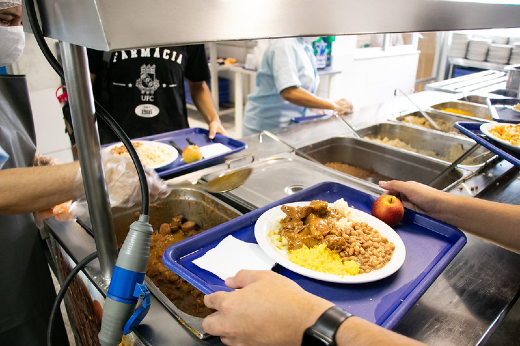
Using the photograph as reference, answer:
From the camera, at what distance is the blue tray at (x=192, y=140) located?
63.7 inches

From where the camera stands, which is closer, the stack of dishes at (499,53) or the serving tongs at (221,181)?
the serving tongs at (221,181)

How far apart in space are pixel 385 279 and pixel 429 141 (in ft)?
5.06

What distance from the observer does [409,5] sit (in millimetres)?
805

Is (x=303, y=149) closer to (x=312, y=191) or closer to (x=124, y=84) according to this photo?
(x=312, y=191)

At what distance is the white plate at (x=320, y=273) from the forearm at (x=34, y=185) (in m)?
0.51

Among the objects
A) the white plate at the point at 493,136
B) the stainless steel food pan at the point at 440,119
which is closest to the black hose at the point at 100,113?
the white plate at the point at 493,136

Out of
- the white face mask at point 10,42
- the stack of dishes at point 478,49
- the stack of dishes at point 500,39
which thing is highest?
the white face mask at point 10,42

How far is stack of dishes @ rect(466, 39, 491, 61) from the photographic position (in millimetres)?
5422

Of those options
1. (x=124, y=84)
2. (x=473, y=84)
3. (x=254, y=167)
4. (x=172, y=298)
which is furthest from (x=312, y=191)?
(x=473, y=84)

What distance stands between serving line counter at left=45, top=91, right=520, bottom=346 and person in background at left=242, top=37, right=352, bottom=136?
64cm

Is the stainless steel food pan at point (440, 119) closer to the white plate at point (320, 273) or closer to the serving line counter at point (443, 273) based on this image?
the serving line counter at point (443, 273)

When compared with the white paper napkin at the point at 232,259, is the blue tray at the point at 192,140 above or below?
below

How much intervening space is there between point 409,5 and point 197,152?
44.1 inches

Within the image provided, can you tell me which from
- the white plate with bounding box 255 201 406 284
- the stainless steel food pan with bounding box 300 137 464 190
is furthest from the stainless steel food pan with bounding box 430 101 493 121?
the white plate with bounding box 255 201 406 284
